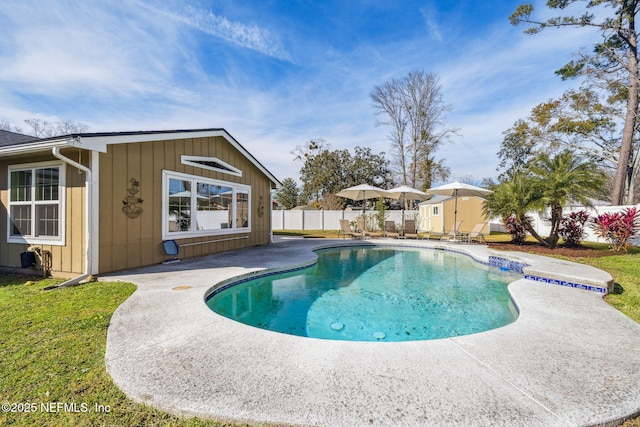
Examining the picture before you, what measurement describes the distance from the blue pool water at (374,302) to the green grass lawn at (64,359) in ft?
5.86

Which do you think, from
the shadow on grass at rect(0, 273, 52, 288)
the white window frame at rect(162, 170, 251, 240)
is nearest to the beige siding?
the white window frame at rect(162, 170, 251, 240)

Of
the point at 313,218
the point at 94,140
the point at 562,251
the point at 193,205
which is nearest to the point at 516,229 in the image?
the point at 562,251

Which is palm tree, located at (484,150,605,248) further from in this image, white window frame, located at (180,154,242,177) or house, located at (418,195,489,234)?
white window frame, located at (180,154,242,177)

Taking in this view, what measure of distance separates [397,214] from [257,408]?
22.1 m

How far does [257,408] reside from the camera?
2012 mm

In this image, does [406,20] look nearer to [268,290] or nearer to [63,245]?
[268,290]

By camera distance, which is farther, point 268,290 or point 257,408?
point 268,290

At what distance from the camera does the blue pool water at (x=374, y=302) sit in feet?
15.2

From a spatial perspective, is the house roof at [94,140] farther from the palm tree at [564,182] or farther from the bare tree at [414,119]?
the bare tree at [414,119]

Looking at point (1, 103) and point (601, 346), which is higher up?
point (1, 103)

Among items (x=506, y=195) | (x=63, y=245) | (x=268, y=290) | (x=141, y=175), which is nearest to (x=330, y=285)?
(x=268, y=290)

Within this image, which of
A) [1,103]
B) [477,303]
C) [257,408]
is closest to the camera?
[257,408]

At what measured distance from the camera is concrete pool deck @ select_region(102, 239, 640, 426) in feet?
6.56

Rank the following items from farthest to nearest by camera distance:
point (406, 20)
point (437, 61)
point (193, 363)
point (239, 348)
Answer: point (437, 61)
point (406, 20)
point (239, 348)
point (193, 363)
